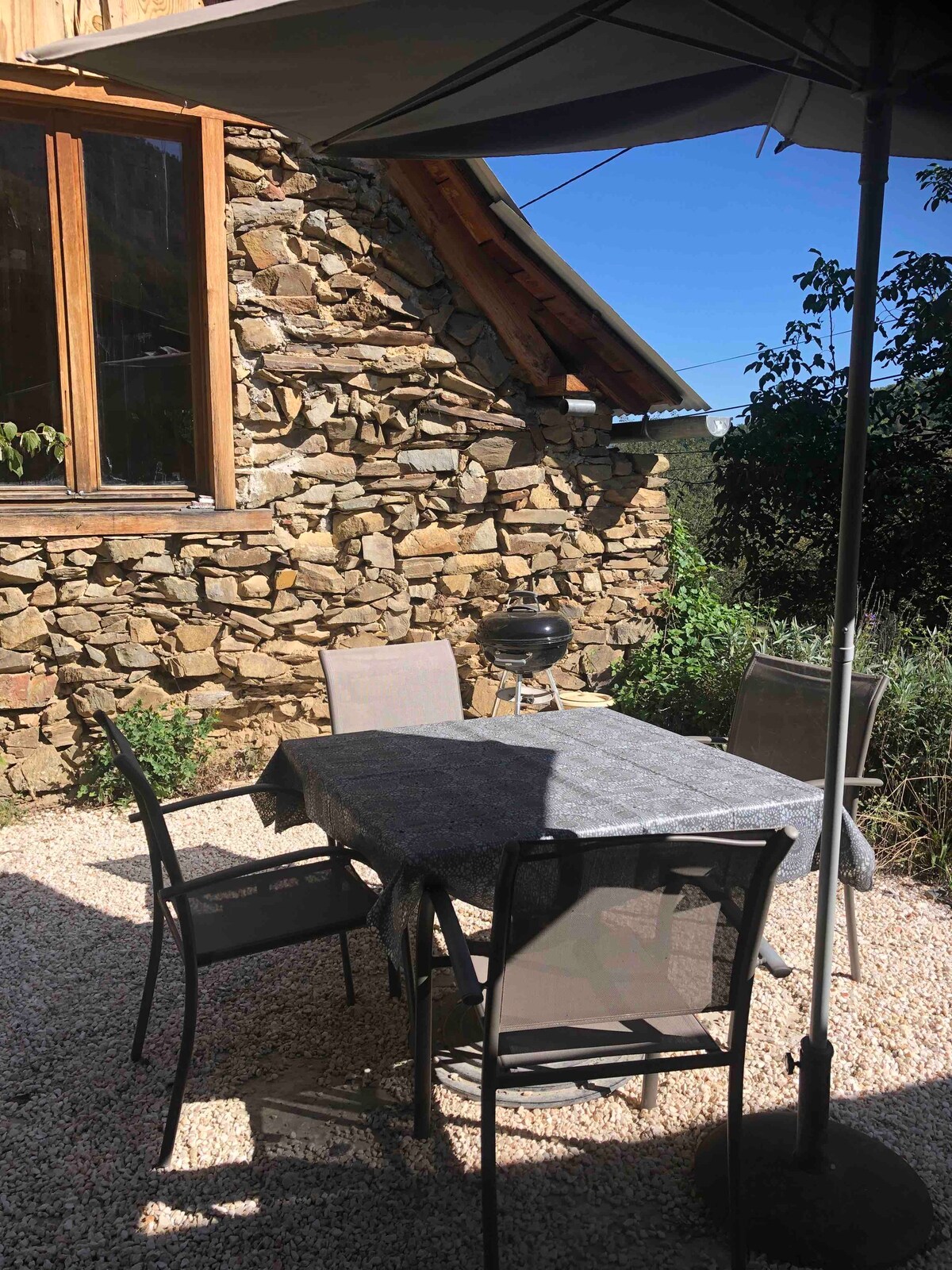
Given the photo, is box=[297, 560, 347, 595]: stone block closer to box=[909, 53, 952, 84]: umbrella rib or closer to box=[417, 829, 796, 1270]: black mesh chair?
box=[417, 829, 796, 1270]: black mesh chair

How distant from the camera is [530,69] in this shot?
228 cm

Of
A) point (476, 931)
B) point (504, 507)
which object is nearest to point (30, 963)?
point (476, 931)

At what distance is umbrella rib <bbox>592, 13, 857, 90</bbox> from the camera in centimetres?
186

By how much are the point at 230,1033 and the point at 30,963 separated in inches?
35.6

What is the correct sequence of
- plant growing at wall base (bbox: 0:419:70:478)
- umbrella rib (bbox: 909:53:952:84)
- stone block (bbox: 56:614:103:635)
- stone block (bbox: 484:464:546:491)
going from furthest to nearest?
stone block (bbox: 484:464:546:491)
stone block (bbox: 56:614:103:635)
plant growing at wall base (bbox: 0:419:70:478)
umbrella rib (bbox: 909:53:952:84)

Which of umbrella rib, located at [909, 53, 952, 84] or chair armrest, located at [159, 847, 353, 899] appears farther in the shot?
chair armrest, located at [159, 847, 353, 899]

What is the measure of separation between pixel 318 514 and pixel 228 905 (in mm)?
2858

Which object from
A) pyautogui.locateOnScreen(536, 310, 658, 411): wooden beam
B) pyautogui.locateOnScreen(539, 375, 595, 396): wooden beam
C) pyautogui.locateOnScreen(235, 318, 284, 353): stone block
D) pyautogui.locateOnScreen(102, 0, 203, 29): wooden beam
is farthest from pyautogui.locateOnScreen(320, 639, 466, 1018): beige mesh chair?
pyautogui.locateOnScreen(102, 0, 203, 29): wooden beam

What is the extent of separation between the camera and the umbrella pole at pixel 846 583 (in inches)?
74.6

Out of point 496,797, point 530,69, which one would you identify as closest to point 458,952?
point 496,797

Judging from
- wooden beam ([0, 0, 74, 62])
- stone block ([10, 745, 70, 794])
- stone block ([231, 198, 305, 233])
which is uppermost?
wooden beam ([0, 0, 74, 62])

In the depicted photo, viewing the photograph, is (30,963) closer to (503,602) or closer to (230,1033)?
(230,1033)

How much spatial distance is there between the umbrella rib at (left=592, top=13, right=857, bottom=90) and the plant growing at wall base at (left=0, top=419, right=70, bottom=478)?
3321 mm

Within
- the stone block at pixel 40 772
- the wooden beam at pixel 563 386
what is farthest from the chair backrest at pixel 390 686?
the wooden beam at pixel 563 386
